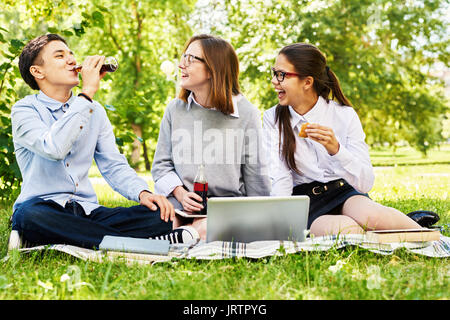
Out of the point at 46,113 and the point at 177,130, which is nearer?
the point at 46,113

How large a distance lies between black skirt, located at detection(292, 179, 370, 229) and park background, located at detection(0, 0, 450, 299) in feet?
2.59

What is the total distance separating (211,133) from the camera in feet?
12.0

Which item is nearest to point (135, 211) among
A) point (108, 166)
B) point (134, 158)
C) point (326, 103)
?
point (108, 166)

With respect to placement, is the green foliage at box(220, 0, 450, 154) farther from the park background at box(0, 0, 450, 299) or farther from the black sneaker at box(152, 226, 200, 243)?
the black sneaker at box(152, 226, 200, 243)

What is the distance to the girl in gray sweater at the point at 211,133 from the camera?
3.56 meters

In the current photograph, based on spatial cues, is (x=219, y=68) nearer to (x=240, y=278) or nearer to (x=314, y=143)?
(x=314, y=143)

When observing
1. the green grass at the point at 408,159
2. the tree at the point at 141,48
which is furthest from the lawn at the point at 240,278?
the tree at the point at 141,48

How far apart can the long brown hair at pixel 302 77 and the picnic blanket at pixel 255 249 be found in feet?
2.96

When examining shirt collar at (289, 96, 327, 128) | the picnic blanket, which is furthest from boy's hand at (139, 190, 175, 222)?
shirt collar at (289, 96, 327, 128)

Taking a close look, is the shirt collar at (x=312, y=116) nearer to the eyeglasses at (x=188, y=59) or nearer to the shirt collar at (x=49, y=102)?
the eyeglasses at (x=188, y=59)
